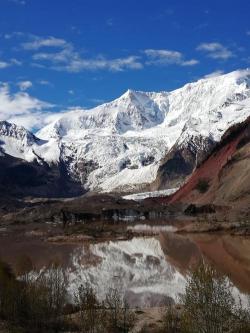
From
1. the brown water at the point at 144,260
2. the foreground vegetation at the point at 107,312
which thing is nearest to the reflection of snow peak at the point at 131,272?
the brown water at the point at 144,260

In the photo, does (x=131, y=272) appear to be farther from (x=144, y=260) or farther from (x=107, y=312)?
(x=107, y=312)

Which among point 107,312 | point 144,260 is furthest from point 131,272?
point 107,312

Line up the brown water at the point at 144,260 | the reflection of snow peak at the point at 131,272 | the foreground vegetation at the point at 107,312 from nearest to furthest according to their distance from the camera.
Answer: the foreground vegetation at the point at 107,312, the reflection of snow peak at the point at 131,272, the brown water at the point at 144,260

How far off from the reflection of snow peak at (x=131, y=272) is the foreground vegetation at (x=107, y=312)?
12.4 metres

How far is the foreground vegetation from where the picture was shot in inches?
1210

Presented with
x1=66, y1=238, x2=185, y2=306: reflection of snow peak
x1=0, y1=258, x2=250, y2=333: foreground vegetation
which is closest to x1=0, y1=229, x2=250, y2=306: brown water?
x1=66, y1=238, x2=185, y2=306: reflection of snow peak

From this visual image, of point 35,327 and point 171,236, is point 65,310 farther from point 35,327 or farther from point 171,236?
point 171,236

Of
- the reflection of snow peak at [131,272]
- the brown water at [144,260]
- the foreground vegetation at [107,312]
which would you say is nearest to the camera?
the foreground vegetation at [107,312]

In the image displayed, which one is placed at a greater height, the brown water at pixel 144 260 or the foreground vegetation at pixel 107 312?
the brown water at pixel 144 260

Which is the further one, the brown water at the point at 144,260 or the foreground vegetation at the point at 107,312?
the brown water at the point at 144,260

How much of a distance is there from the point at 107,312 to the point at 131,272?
3708 centimetres

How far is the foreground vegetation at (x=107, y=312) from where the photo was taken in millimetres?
30734

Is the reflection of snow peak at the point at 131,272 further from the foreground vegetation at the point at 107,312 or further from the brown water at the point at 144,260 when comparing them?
the foreground vegetation at the point at 107,312

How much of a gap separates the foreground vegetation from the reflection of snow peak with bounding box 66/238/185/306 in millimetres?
12361
